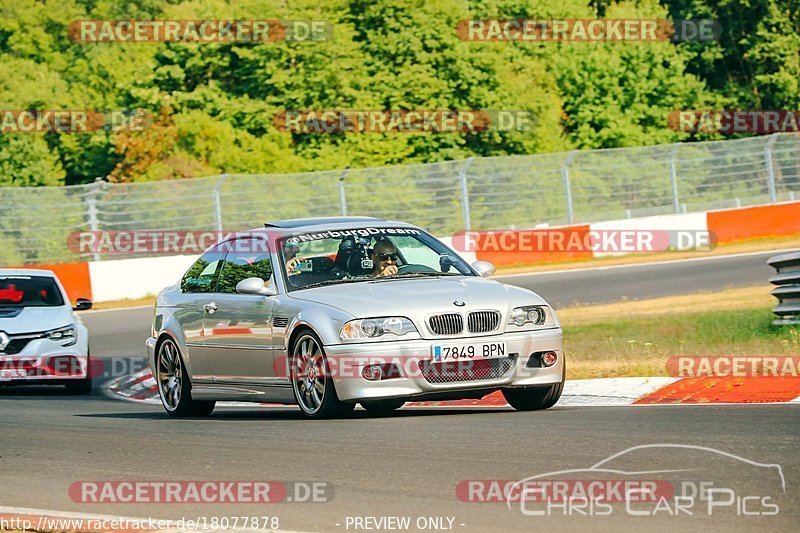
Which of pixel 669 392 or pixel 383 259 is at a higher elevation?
pixel 383 259

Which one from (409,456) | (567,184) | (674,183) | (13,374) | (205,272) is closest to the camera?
(409,456)

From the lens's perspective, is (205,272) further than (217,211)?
No

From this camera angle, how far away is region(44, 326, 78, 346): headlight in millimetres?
16000

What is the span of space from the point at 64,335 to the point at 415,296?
711 cm

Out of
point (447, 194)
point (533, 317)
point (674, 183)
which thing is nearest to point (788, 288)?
point (533, 317)

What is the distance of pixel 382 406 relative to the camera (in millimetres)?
11156

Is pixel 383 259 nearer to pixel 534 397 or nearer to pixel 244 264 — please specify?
pixel 244 264

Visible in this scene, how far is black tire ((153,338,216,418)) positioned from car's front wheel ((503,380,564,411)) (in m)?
2.82

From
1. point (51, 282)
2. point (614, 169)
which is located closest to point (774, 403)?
point (51, 282)

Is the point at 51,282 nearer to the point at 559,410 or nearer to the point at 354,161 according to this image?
the point at 559,410

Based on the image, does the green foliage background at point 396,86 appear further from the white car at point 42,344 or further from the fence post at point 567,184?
the white car at point 42,344

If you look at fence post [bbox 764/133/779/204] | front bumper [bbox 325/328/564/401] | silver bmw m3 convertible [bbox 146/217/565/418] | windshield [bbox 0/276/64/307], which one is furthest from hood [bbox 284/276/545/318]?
fence post [bbox 764/133/779/204]

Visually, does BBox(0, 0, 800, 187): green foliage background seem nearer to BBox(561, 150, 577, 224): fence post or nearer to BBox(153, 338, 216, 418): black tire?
BBox(561, 150, 577, 224): fence post

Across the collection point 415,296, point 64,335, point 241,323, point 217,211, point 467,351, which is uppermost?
point 217,211
